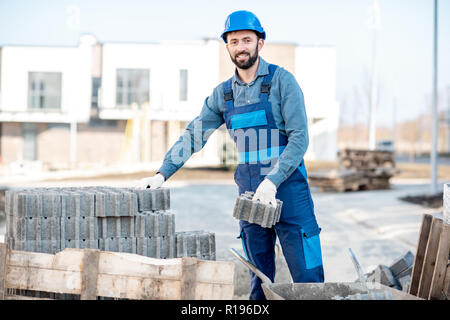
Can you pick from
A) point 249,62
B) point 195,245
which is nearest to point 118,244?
point 195,245

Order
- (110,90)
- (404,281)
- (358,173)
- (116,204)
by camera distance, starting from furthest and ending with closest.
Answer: (110,90)
(358,173)
(404,281)
(116,204)

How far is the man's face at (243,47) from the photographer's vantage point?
144 inches

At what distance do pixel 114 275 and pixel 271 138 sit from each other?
1.37 meters

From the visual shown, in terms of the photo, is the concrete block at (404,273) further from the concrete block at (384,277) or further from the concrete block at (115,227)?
the concrete block at (115,227)

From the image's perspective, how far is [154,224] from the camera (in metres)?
4.01

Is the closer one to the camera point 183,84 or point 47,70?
point 183,84

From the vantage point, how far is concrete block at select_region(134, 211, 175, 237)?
396 centimetres

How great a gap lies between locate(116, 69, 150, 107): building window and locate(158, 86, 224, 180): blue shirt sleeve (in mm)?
26493

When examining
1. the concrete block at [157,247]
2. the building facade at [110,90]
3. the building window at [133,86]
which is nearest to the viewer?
the concrete block at [157,247]

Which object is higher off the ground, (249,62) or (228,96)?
(249,62)

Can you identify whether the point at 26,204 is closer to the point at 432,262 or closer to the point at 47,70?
the point at 432,262

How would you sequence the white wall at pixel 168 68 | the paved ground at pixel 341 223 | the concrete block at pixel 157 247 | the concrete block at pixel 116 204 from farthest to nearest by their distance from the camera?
the white wall at pixel 168 68 → the paved ground at pixel 341 223 → the concrete block at pixel 157 247 → the concrete block at pixel 116 204

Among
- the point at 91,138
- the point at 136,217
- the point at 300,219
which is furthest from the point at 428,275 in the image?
the point at 91,138

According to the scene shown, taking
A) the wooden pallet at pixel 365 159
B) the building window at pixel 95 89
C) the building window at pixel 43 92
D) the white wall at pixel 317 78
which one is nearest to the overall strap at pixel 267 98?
the wooden pallet at pixel 365 159
